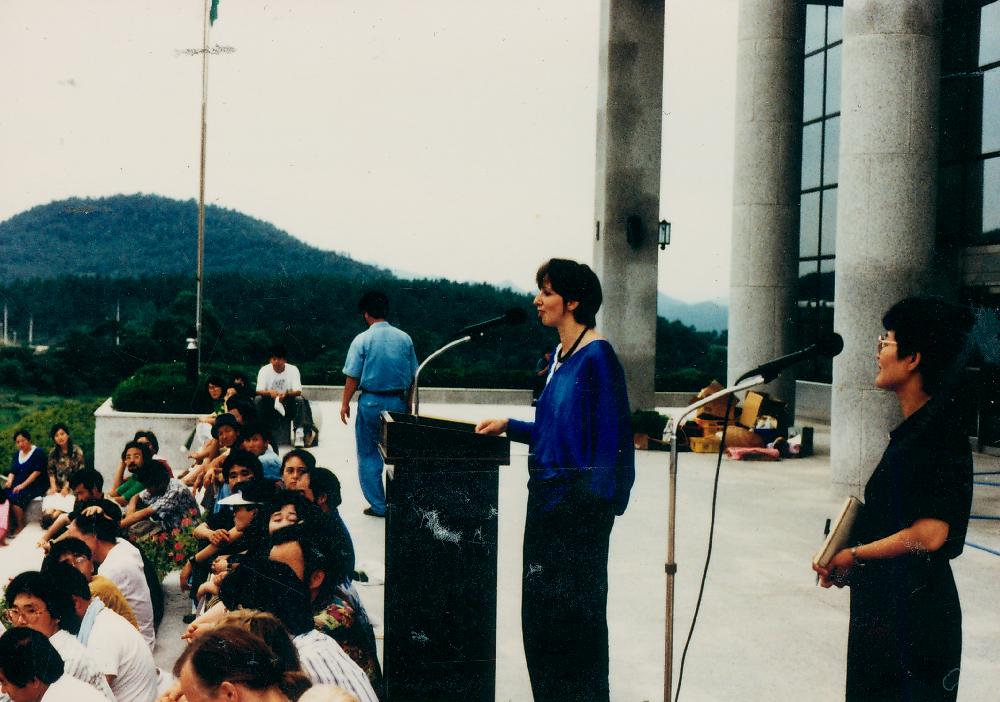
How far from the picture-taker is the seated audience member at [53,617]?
4062 millimetres

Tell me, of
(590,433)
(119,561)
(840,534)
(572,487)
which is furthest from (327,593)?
(119,561)

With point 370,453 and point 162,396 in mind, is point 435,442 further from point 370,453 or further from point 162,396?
point 162,396

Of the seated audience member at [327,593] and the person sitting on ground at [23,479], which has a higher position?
the seated audience member at [327,593]

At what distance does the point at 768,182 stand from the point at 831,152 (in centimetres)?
596

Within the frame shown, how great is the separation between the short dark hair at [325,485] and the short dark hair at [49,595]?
148cm

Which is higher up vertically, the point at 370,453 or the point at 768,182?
the point at 768,182

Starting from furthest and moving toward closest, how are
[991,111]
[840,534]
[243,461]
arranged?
[991,111]
[243,461]
[840,534]

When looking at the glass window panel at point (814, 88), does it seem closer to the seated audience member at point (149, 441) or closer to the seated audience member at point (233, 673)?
the seated audience member at point (149, 441)

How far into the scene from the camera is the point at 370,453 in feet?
27.0

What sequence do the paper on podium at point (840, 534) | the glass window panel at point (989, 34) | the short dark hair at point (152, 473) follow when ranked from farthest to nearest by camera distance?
the glass window panel at point (989, 34)
the short dark hair at point (152, 473)
the paper on podium at point (840, 534)

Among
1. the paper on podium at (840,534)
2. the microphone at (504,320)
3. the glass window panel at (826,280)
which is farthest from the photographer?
the glass window panel at (826,280)

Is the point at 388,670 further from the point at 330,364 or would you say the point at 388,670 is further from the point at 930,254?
the point at 330,364

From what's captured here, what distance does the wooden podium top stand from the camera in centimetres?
345

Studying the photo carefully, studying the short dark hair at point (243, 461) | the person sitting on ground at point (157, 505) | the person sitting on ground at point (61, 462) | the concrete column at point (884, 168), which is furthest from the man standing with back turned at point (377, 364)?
the concrete column at point (884, 168)
